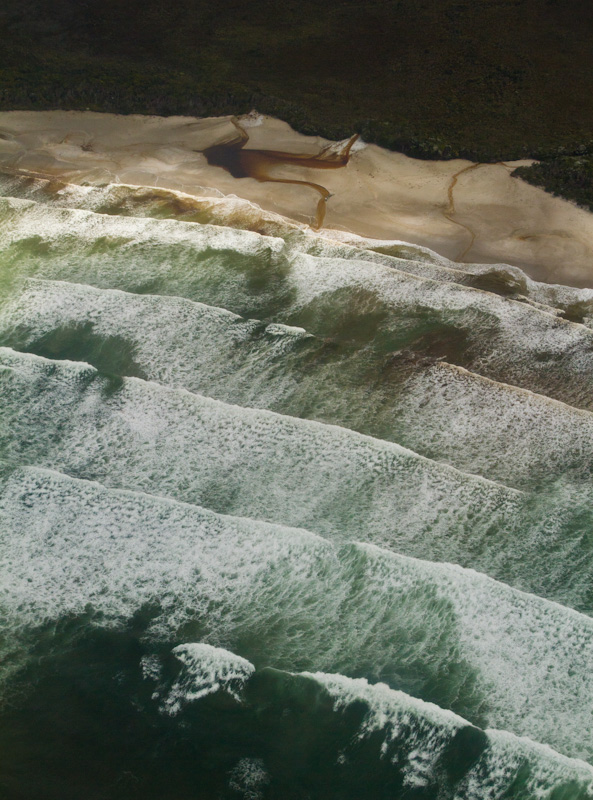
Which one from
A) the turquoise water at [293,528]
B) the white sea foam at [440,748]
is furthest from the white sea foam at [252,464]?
the white sea foam at [440,748]

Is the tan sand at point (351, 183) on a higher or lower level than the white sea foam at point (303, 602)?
higher

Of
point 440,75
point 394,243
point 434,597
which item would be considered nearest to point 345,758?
point 434,597

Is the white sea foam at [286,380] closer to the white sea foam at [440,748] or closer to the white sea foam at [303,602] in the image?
the white sea foam at [303,602]

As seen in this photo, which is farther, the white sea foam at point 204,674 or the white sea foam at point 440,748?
the white sea foam at point 204,674

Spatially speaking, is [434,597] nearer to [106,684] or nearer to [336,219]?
[106,684]

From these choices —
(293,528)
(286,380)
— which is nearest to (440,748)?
(293,528)

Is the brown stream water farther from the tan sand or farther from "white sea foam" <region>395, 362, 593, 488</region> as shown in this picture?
"white sea foam" <region>395, 362, 593, 488</region>

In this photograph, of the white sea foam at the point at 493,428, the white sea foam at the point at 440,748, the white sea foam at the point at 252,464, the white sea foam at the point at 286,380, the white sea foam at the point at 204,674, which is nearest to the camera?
the white sea foam at the point at 440,748
